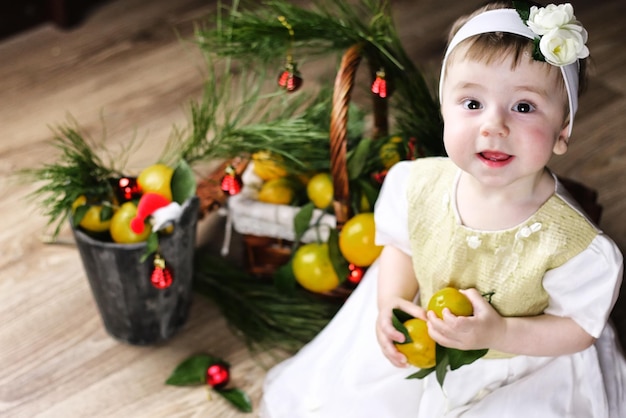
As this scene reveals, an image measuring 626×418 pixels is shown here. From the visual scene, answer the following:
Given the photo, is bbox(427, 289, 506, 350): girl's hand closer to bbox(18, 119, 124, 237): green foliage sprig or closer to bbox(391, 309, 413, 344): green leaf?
bbox(391, 309, 413, 344): green leaf

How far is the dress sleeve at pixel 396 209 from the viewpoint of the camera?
1.18 meters

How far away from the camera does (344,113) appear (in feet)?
4.15

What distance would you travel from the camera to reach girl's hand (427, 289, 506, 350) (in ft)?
3.48

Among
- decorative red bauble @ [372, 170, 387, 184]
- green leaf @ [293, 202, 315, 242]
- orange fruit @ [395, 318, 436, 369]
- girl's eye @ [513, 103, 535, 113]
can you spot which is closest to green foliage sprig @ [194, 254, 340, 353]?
green leaf @ [293, 202, 315, 242]

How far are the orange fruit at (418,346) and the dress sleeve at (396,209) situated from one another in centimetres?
12

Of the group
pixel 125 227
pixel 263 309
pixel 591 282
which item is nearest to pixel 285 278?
pixel 263 309

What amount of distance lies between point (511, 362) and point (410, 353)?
0.15 m

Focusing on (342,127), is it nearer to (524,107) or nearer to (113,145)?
(524,107)

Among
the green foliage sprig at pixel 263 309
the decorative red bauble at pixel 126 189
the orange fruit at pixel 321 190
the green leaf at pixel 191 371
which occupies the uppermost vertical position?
the decorative red bauble at pixel 126 189

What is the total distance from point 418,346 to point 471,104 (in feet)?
1.05

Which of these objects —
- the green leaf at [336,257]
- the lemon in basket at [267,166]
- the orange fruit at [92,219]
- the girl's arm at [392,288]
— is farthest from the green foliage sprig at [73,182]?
the girl's arm at [392,288]

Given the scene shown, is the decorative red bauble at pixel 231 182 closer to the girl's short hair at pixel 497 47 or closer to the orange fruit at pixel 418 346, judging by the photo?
the orange fruit at pixel 418 346

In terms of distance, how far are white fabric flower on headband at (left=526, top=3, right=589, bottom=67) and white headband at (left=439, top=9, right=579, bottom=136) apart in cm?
2

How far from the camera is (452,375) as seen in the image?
3.89 ft
